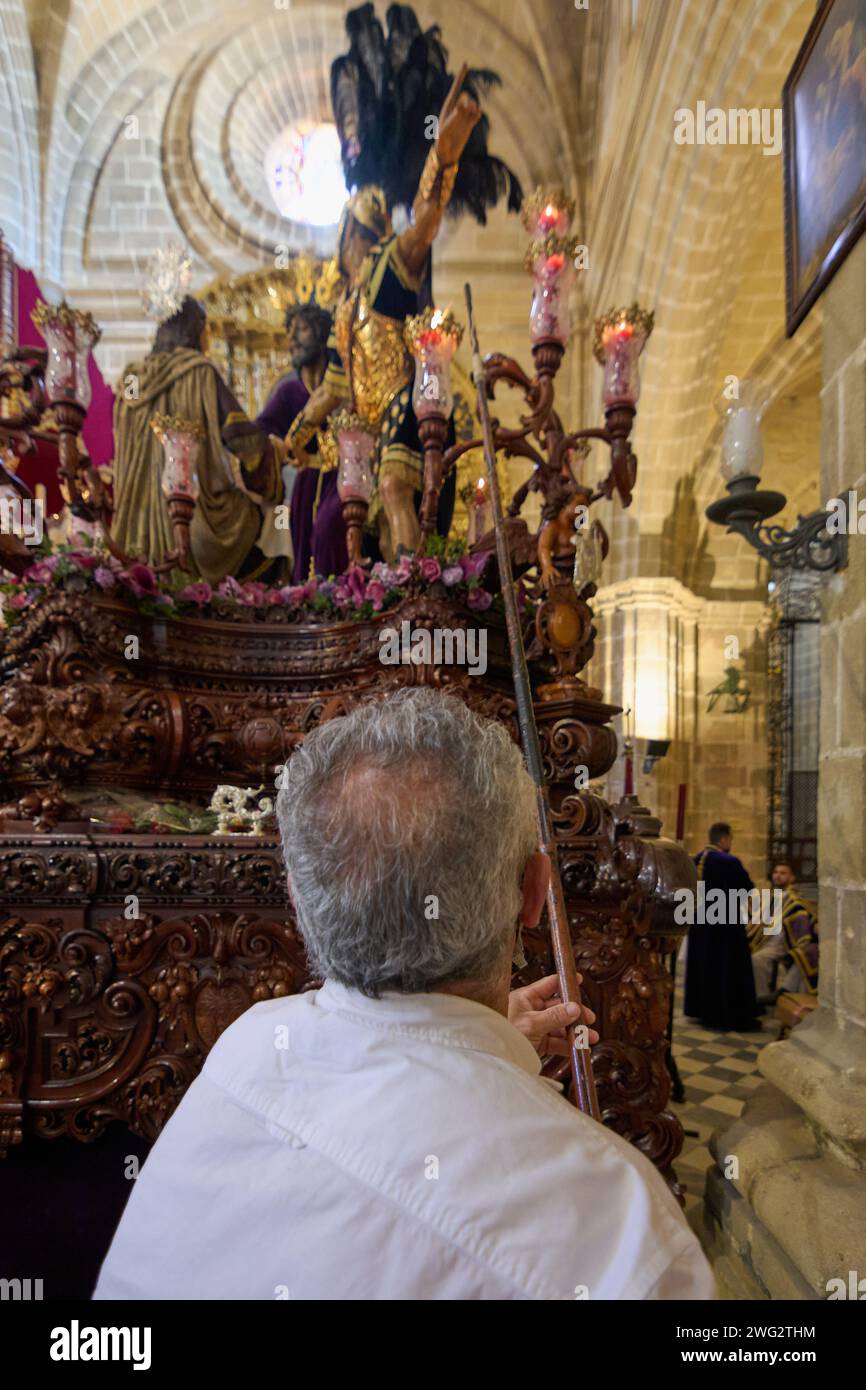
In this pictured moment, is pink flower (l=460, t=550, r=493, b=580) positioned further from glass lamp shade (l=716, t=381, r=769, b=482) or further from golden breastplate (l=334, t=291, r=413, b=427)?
golden breastplate (l=334, t=291, r=413, b=427)

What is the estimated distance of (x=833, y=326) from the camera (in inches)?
87.4

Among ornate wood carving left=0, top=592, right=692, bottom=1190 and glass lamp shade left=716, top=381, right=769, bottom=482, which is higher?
glass lamp shade left=716, top=381, right=769, bottom=482

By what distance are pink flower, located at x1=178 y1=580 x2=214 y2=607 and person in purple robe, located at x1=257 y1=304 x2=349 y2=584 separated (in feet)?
4.46

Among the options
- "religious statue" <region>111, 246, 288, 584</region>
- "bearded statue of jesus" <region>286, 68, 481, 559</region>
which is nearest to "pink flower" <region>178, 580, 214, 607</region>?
"bearded statue of jesus" <region>286, 68, 481, 559</region>

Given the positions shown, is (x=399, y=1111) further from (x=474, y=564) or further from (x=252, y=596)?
(x=252, y=596)

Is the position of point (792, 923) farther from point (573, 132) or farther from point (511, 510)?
point (573, 132)

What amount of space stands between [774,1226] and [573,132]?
12717 millimetres

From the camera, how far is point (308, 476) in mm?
5301

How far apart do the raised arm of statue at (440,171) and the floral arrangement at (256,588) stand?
6.62ft

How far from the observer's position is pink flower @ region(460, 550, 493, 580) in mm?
2793

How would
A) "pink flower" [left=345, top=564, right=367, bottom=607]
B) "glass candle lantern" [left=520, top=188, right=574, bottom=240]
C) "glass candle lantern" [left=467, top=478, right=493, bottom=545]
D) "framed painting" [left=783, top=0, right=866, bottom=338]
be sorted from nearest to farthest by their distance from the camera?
"framed painting" [left=783, top=0, right=866, bottom=338] → "glass candle lantern" [left=520, top=188, right=574, bottom=240] → "pink flower" [left=345, top=564, right=367, bottom=607] → "glass candle lantern" [left=467, top=478, right=493, bottom=545]

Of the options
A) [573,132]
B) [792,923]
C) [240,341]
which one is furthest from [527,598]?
[573,132]

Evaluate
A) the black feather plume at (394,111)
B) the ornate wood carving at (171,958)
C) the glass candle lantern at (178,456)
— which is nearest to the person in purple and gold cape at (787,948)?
the ornate wood carving at (171,958)

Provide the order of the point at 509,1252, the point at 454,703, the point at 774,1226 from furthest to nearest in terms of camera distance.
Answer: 1. the point at 774,1226
2. the point at 454,703
3. the point at 509,1252
